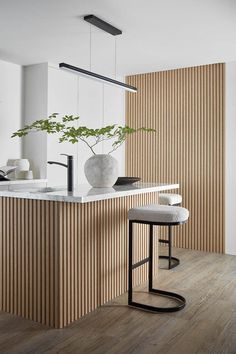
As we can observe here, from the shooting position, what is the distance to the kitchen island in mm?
2775

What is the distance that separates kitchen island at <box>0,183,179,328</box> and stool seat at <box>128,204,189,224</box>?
0.66ft

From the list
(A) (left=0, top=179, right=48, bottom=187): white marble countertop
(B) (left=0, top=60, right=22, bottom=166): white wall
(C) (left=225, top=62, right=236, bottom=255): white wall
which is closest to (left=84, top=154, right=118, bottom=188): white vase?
(A) (left=0, top=179, right=48, bottom=187): white marble countertop

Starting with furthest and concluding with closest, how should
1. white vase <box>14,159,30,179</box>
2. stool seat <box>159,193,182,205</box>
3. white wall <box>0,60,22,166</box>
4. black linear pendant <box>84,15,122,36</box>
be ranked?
white wall <box>0,60,22,166</box>, white vase <box>14,159,30,179</box>, stool seat <box>159,193,182,205</box>, black linear pendant <box>84,15,122,36</box>

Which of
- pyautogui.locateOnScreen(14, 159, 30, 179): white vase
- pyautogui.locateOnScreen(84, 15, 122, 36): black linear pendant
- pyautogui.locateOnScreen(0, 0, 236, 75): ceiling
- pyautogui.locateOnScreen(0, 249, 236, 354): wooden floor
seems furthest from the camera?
pyautogui.locateOnScreen(14, 159, 30, 179): white vase

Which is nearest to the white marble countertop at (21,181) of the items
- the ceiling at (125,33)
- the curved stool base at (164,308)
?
the ceiling at (125,33)

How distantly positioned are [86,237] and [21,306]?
2.35 ft

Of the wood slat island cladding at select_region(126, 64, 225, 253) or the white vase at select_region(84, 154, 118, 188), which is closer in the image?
the white vase at select_region(84, 154, 118, 188)

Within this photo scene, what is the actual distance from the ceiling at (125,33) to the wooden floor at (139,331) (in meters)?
2.46

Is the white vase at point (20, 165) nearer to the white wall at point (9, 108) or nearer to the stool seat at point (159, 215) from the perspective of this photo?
the white wall at point (9, 108)

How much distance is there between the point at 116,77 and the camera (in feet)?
19.3

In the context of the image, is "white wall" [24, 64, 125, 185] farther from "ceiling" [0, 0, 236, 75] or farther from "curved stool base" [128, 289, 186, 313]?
"curved stool base" [128, 289, 186, 313]

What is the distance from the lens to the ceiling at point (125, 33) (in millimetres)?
3297

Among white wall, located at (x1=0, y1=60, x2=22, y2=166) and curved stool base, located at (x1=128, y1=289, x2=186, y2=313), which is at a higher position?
white wall, located at (x1=0, y1=60, x2=22, y2=166)

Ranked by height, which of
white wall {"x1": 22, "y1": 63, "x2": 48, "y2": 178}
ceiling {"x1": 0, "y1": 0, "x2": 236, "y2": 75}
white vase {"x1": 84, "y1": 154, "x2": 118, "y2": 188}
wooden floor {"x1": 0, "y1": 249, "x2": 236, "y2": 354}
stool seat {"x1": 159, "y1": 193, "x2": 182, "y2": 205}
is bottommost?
wooden floor {"x1": 0, "y1": 249, "x2": 236, "y2": 354}
